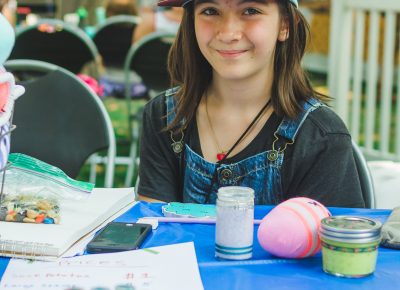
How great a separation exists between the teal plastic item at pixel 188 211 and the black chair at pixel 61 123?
24.6 inches

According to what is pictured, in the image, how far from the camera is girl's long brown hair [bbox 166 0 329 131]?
167 cm

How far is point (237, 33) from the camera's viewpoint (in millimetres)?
1557

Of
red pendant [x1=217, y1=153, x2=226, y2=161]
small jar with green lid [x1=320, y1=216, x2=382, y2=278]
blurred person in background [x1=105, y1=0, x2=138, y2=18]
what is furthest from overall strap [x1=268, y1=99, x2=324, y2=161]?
blurred person in background [x1=105, y1=0, x2=138, y2=18]

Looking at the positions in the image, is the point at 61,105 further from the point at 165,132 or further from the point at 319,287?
the point at 319,287

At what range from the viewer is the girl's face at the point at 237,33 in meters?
1.56

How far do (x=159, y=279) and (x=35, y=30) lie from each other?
306 centimetres

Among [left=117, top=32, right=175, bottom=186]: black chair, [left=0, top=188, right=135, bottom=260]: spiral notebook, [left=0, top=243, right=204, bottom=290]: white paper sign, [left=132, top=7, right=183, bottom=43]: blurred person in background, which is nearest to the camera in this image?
[left=0, top=243, right=204, bottom=290]: white paper sign

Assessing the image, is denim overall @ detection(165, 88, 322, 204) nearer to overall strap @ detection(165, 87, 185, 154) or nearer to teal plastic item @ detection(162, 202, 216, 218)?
overall strap @ detection(165, 87, 185, 154)

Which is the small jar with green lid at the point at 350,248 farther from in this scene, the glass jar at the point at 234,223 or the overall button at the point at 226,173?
the overall button at the point at 226,173

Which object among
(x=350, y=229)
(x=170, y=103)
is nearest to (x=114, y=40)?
(x=170, y=103)

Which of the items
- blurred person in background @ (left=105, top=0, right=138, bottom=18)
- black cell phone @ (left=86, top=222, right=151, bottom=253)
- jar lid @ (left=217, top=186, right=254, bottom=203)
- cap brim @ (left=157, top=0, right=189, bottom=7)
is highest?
blurred person in background @ (left=105, top=0, right=138, bottom=18)

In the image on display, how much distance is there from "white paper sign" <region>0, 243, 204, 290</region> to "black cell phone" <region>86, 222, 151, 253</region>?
0.06 ft

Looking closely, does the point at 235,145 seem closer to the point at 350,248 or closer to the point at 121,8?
the point at 350,248

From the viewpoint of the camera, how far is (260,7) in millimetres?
1567
